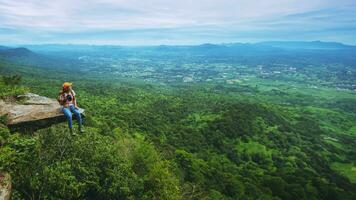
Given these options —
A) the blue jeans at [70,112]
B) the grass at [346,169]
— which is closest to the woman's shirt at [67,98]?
the blue jeans at [70,112]

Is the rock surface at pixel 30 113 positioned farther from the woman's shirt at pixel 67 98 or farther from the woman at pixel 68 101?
the woman's shirt at pixel 67 98

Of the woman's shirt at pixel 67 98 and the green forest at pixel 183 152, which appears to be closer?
the green forest at pixel 183 152

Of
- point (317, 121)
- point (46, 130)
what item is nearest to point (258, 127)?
point (317, 121)

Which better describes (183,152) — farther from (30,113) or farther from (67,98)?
(30,113)

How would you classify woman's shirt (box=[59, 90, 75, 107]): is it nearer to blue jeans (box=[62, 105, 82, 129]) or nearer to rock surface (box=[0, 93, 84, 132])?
blue jeans (box=[62, 105, 82, 129])

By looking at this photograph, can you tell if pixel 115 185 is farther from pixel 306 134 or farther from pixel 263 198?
pixel 306 134

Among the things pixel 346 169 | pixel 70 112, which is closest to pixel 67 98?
pixel 70 112
